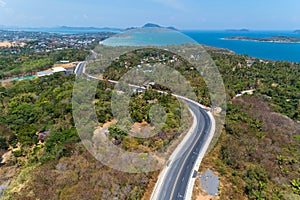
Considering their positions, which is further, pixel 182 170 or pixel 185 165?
pixel 185 165

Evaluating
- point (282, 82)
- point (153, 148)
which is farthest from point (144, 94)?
point (282, 82)

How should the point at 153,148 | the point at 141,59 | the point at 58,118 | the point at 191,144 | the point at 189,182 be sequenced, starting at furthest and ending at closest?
the point at 141,59 → the point at 58,118 → the point at 191,144 → the point at 153,148 → the point at 189,182

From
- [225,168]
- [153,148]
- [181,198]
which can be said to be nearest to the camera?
[181,198]

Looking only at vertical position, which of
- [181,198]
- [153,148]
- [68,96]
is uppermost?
[68,96]

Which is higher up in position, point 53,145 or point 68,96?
point 68,96

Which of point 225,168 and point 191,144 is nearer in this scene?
point 225,168

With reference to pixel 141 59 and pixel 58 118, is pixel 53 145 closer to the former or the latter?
pixel 58 118
